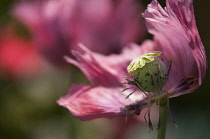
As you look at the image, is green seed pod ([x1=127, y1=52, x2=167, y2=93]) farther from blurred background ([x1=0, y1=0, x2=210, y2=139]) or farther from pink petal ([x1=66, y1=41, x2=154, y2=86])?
blurred background ([x1=0, y1=0, x2=210, y2=139])

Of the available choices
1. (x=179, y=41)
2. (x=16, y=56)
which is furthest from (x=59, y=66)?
(x=179, y=41)

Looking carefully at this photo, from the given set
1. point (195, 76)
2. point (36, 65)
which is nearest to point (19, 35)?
point (36, 65)

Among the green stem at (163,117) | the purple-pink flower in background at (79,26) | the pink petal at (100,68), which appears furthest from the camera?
the purple-pink flower in background at (79,26)

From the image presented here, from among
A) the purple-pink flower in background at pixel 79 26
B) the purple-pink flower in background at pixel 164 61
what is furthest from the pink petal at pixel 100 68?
the purple-pink flower in background at pixel 79 26

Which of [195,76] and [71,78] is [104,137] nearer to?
[71,78]

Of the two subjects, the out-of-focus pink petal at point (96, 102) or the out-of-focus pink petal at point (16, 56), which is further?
the out-of-focus pink petal at point (16, 56)

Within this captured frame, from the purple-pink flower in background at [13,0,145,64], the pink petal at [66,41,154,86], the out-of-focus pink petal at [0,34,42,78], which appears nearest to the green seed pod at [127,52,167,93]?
the pink petal at [66,41,154,86]

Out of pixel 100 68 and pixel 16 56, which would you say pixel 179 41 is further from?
pixel 16 56

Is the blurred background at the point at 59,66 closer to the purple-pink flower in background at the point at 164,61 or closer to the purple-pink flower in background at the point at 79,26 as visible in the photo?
the purple-pink flower in background at the point at 79,26

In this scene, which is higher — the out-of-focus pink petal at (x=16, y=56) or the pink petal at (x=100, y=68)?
the out-of-focus pink petal at (x=16, y=56)

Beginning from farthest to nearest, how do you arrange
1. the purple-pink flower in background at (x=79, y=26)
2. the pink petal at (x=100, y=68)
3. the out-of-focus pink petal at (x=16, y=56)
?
the out-of-focus pink petal at (x=16, y=56) < the purple-pink flower in background at (x=79, y=26) < the pink petal at (x=100, y=68)
